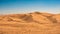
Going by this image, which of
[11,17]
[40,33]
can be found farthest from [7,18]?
[40,33]

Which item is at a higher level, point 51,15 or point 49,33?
point 51,15

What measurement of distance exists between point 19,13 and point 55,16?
5.60 feet

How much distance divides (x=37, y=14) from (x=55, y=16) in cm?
84

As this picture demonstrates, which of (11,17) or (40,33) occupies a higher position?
(11,17)

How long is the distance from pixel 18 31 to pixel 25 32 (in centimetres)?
24

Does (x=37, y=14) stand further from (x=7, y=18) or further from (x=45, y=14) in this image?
(x=7, y=18)

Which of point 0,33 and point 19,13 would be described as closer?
point 0,33

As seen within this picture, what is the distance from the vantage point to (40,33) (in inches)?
167

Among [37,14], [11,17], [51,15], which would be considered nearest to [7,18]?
[11,17]

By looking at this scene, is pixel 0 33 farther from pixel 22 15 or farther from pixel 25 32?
pixel 22 15

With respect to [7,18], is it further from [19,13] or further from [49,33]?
[49,33]

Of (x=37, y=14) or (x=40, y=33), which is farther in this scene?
(x=37, y=14)

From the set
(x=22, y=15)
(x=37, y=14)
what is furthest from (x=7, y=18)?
(x=37, y=14)

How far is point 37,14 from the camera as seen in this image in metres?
6.66
